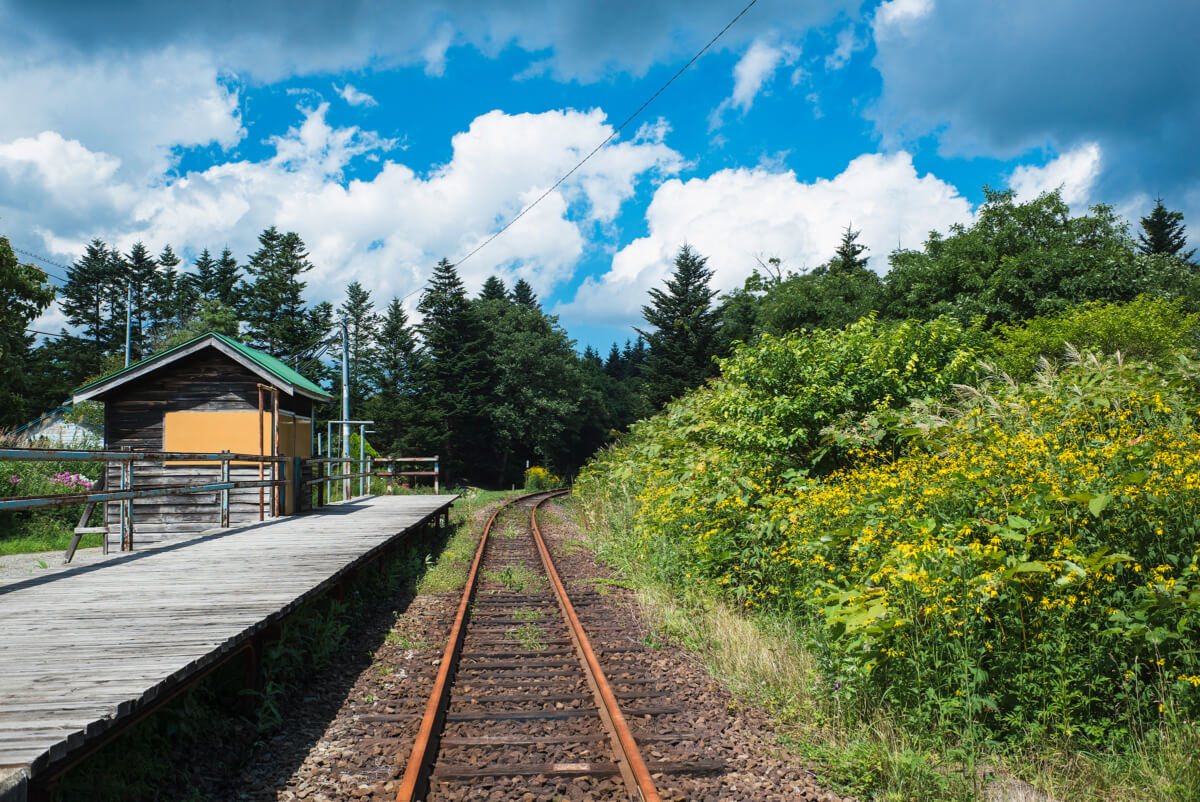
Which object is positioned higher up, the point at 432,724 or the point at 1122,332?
the point at 1122,332

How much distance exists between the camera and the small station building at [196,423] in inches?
502

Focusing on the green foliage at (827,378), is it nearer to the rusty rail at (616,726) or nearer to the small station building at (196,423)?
the rusty rail at (616,726)

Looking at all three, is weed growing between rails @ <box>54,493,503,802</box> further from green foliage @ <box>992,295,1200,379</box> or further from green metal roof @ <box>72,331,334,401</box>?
green foliage @ <box>992,295,1200,379</box>

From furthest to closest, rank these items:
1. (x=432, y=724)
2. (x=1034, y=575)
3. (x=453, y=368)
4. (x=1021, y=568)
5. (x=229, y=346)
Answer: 1. (x=453, y=368)
2. (x=229, y=346)
3. (x=432, y=724)
4. (x=1034, y=575)
5. (x=1021, y=568)

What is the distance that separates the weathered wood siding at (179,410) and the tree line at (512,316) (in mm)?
9442

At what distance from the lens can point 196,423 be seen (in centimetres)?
1291

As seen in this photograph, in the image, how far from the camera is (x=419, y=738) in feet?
13.0

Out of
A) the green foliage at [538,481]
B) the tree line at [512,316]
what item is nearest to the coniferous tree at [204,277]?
the tree line at [512,316]

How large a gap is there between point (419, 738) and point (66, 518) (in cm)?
1602

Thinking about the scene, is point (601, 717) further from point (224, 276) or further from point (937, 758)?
point (224, 276)

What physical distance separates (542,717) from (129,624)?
2.71 meters

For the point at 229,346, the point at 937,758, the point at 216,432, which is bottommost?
the point at 937,758

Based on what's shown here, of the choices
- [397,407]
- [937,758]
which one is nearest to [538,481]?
[397,407]

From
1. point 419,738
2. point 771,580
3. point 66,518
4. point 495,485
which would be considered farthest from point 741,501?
point 495,485
